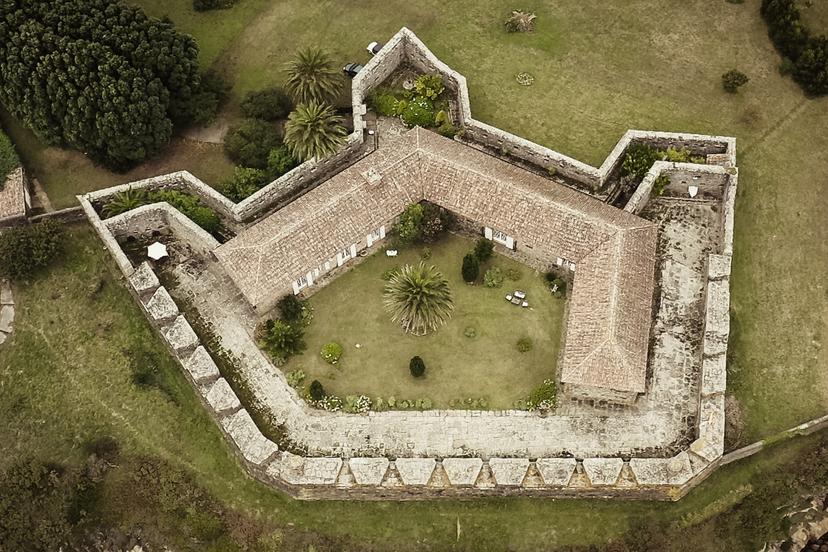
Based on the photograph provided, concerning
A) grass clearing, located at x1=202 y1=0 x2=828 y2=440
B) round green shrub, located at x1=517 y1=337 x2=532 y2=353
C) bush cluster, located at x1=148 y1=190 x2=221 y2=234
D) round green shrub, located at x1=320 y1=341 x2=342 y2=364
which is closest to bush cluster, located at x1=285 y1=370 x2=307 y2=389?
round green shrub, located at x1=320 y1=341 x2=342 y2=364

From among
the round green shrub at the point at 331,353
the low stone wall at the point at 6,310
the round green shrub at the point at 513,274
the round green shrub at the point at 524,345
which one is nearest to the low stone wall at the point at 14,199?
the low stone wall at the point at 6,310

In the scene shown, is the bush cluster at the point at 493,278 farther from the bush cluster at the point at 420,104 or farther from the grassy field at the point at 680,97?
the bush cluster at the point at 420,104

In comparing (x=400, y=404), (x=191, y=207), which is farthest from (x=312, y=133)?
(x=400, y=404)

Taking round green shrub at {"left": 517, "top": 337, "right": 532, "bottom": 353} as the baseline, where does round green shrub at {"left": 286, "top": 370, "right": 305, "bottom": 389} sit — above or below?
below

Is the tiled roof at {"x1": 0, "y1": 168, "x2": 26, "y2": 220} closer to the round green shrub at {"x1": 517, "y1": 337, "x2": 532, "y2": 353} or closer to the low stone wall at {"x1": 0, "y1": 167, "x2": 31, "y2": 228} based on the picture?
the low stone wall at {"x1": 0, "y1": 167, "x2": 31, "y2": 228}

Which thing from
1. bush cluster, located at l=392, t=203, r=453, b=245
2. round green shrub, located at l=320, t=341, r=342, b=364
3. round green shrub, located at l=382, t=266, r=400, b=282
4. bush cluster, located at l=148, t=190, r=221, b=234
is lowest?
round green shrub, located at l=320, t=341, r=342, b=364

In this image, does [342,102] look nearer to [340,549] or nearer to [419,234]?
[419,234]

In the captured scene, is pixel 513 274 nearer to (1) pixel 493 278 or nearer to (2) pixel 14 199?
(1) pixel 493 278
